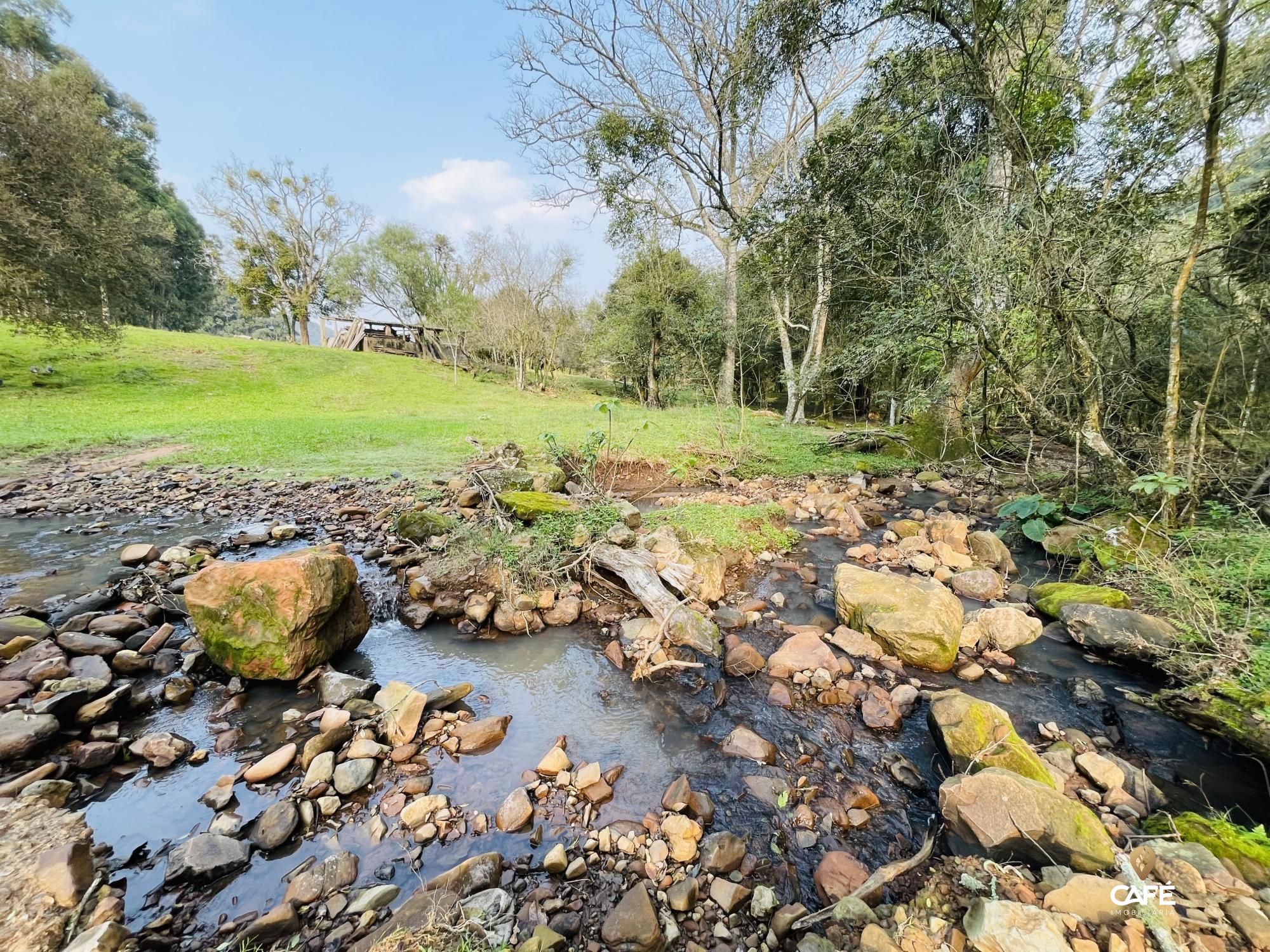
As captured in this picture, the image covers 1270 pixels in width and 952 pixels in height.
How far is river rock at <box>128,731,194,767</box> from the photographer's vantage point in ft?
8.96

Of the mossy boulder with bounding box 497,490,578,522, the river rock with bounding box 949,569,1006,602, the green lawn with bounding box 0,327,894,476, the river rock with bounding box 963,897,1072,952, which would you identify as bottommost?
the river rock with bounding box 963,897,1072,952

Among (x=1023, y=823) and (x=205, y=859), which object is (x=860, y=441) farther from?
(x=205, y=859)

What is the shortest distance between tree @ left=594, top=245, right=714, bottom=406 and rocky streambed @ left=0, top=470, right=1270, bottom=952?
15.9 m

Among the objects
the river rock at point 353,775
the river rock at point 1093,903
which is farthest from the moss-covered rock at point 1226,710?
the river rock at point 353,775

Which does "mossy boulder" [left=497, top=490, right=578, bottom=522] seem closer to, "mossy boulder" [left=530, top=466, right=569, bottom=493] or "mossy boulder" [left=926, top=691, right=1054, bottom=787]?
"mossy boulder" [left=530, top=466, right=569, bottom=493]

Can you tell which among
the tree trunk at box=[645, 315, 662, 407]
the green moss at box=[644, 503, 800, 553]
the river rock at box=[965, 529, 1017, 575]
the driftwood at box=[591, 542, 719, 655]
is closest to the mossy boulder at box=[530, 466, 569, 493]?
the green moss at box=[644, 503, 800, 553]

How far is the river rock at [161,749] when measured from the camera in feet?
8.96

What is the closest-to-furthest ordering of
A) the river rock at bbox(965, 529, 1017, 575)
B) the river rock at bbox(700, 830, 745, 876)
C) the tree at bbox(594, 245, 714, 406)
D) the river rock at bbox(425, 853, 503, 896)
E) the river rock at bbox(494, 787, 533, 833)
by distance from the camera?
the river rock at bbox(425, 853, 503, 896), the river rock at bbox(700, 830, 745, 876), the river rock at bbox(494, 787, 533, 833), the river rock at bbox(965, 529, 1017, 575), the tree at bbox(594, 245, 714, 406)

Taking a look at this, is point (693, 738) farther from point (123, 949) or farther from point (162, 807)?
point (162, 807)

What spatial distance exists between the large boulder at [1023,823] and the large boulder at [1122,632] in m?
2.30

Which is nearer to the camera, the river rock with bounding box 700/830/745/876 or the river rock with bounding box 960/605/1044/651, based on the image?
the river rock with bounding box 700/830/745/876

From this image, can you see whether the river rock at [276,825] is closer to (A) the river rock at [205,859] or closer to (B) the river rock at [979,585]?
(A) the river rock at [205,859]

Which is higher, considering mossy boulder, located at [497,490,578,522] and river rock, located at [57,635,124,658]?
mossy boulder, located at [497,490,578,522]

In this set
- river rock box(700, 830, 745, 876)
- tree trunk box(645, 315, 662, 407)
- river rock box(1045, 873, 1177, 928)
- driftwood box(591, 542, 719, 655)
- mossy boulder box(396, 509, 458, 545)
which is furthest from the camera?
tree trunk box(645, 315, 662, 407)
